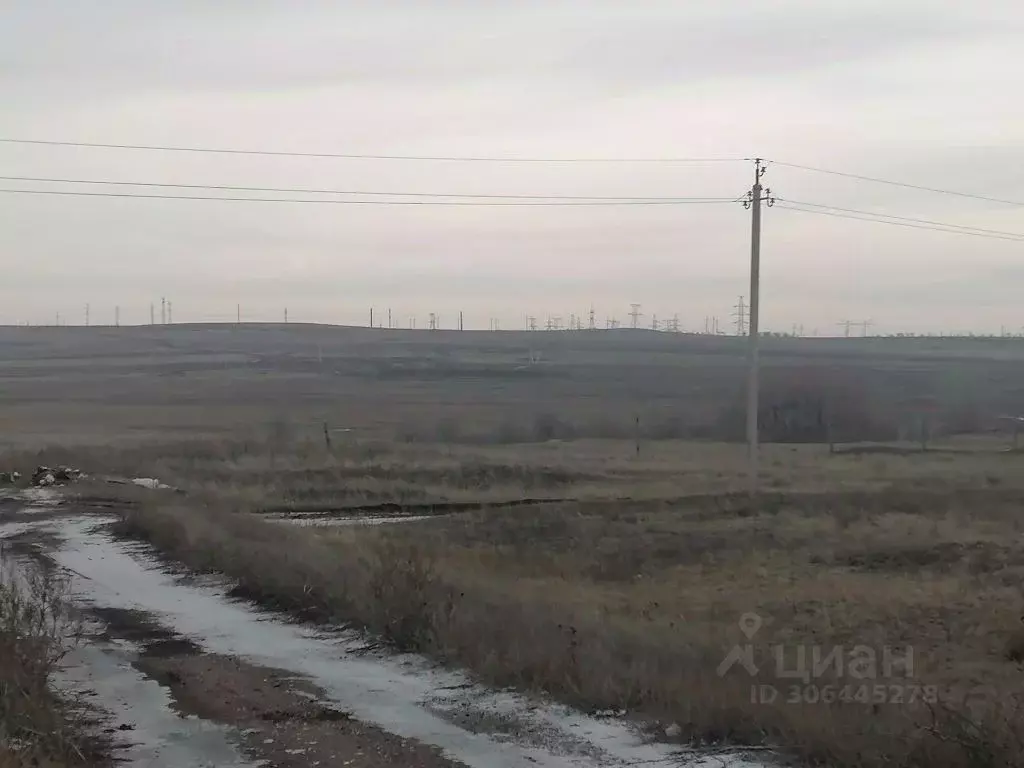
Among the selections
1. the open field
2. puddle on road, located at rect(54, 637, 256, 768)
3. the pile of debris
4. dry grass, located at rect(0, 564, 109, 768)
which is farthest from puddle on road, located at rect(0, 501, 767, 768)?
the pile of debris

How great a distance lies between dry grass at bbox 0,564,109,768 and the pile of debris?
22.0m

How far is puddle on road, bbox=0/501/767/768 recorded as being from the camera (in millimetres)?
7145

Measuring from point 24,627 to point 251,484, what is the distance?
2817 cm

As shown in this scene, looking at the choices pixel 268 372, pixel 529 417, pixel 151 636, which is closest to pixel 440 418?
pixel 529 417

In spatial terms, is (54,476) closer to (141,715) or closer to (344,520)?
(344,520)

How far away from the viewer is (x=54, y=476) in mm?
32031

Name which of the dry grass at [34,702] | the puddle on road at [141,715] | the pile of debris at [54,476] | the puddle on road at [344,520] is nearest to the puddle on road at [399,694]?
the puddle on road at [141,715]

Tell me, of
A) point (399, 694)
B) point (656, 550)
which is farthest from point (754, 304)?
point (399, 694)

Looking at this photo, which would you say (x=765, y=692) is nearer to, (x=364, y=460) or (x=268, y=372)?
(x=364, y=460)

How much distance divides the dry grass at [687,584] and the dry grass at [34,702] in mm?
2946

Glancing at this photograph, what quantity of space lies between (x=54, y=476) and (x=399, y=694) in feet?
86.4

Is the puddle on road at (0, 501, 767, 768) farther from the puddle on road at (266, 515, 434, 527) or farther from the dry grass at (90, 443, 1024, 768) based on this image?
the puddle on road at (266, 515, 434, 527)

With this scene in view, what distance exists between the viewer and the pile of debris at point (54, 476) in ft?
103

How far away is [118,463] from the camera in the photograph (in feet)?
134
